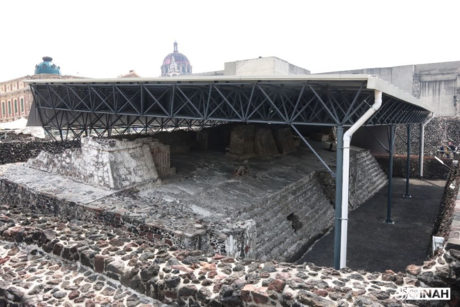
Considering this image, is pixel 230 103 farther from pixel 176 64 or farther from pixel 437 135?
pixel 176 64

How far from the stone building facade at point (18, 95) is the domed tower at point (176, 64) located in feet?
116

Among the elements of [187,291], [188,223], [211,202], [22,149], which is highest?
[22,149]

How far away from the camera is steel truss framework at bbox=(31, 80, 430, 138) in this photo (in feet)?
29.1

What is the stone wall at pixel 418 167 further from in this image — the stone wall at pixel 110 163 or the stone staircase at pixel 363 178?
the stone wall at pixel 110 163

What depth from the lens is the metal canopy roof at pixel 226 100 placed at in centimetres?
837

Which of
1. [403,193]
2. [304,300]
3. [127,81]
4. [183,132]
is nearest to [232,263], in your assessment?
[304,300]

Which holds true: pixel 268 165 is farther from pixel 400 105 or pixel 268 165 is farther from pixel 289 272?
pixel 289 272

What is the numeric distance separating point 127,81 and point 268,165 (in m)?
6.36

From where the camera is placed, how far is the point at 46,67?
39.8m

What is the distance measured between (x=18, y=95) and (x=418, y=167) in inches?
1661

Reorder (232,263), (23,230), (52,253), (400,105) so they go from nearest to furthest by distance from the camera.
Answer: (232,263), (52,253), (23,230), (400,105)

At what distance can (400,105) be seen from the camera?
12.3 meters

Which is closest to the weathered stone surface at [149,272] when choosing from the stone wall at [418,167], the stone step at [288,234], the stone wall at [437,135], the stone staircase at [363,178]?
the stone step at [288,234]

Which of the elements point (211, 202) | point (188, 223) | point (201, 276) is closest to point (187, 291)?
point (201, 276)
